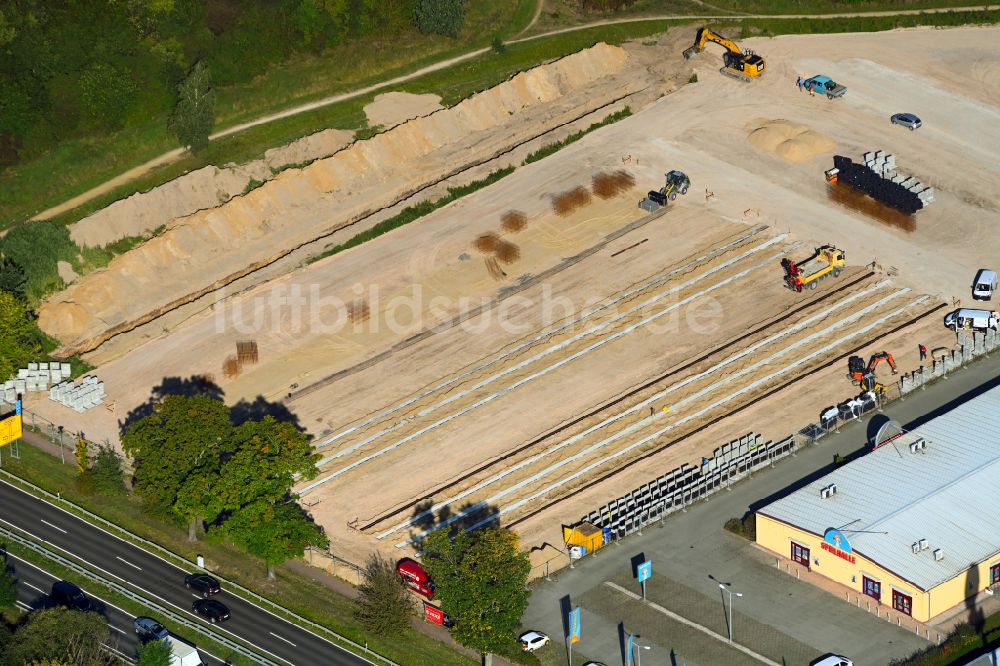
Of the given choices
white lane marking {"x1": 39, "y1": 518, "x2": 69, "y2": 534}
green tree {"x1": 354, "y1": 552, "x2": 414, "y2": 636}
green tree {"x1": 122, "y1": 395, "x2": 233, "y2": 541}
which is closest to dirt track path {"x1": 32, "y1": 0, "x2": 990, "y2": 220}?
white lane marking {"x1": 39, "y1": 518, "x2": 69, "y2": 534}

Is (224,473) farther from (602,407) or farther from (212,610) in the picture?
(602,407)

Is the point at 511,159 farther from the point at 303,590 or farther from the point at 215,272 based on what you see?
the point at 303,590

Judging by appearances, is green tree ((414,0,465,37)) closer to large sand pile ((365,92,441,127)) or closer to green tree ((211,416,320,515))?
large sand pile ((365,92,441,127))

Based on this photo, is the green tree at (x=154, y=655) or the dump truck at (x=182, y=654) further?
the dump truck at (x=182, y=654)

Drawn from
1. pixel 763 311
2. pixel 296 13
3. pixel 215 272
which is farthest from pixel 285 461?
pixel 296 13

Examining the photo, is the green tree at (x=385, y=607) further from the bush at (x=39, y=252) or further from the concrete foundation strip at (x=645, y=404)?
the bush at (x=39, y=252)

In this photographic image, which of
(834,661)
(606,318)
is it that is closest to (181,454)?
(606,318)

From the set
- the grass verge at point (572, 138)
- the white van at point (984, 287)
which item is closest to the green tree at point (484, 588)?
the white van at point (984, 287)
